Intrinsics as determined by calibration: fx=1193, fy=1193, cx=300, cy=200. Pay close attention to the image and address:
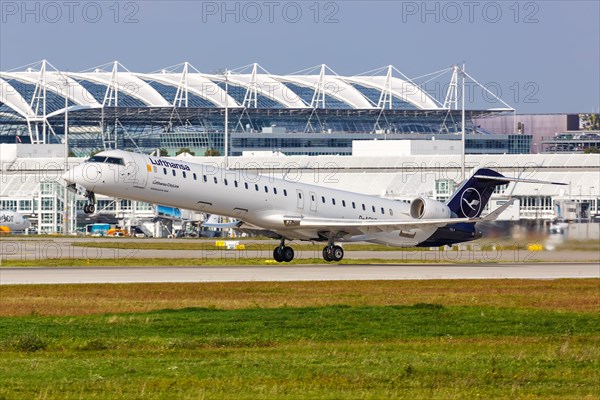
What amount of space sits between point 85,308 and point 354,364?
1298 centimetres

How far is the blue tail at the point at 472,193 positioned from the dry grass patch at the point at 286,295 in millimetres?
17189

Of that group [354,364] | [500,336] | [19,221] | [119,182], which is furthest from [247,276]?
[19,221]

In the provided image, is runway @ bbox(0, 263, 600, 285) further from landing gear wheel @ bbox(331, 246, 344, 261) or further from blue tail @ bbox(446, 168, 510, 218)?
blue tail @ bbox(446, 168, 510, 218)

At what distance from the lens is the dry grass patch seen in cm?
3375

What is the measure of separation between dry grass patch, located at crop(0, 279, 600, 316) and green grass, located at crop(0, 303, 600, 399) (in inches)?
81.0

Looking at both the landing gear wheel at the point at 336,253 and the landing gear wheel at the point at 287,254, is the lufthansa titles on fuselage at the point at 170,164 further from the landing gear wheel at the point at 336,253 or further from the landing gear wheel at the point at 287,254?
the landing gear wheel at the point at 336,253

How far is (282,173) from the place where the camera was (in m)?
141

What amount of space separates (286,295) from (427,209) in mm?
21908

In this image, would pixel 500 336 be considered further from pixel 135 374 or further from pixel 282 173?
pixel 282 173

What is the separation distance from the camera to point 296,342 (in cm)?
2556

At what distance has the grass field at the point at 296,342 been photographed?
Result: 19.4m

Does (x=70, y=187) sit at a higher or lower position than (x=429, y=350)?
higher

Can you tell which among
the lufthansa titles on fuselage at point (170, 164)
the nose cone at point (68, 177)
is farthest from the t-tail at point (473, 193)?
the nose cone at point (68, 177)

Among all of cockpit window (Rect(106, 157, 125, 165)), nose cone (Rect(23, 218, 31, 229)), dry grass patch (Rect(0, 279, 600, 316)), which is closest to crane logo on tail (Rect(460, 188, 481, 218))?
dry grass patch (Rect(0, 279, 600, 316))
